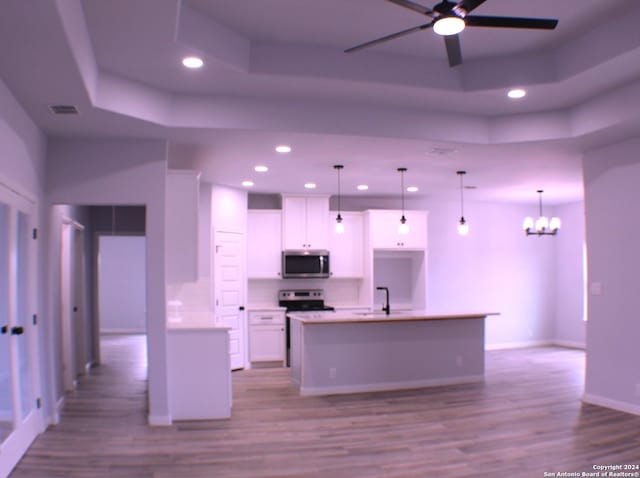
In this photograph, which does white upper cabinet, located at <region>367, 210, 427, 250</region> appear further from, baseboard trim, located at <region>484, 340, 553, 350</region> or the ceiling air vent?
the ceiling air vent

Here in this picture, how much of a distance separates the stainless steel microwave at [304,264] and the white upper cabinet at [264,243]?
0.14 m

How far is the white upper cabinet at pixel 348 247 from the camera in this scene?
8078 mm

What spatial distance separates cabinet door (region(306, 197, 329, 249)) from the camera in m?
7.88

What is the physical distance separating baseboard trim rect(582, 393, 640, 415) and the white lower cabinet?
389cm

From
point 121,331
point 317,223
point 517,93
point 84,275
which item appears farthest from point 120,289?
point 517,93

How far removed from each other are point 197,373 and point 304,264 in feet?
10.6

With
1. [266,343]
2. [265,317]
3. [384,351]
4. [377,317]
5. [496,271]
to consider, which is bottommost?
[266,343]

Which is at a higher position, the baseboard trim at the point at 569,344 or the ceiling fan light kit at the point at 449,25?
the ceiling fan light kit at the point at 449,25

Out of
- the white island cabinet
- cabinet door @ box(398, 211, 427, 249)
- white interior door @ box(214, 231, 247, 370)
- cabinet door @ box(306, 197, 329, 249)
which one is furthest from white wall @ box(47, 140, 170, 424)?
cabinet door @ box(398, 211, 427, 249)

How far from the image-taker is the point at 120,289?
38.2 ft

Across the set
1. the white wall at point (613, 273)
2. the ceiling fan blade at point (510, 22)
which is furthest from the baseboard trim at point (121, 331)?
the ceiling fan blade at point (510, 22)

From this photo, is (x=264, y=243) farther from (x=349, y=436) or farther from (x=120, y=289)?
(x=120, y=289)

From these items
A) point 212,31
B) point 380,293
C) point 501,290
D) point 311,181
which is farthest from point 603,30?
point 501,290

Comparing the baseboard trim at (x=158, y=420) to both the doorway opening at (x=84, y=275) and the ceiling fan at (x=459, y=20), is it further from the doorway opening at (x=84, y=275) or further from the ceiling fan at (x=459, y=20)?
the ceiling fan at (x=459, y=20)
